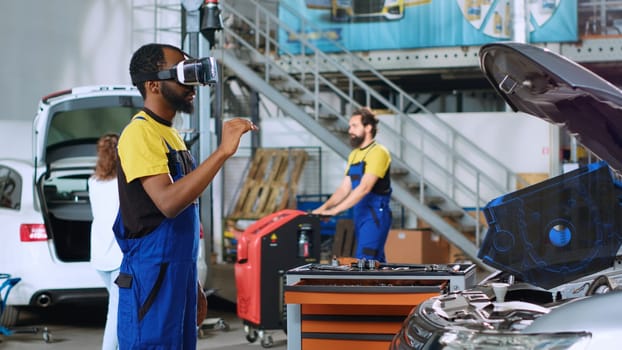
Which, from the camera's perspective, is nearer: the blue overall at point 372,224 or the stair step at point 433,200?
the blue overall at point 372,224

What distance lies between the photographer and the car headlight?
7.48 ft

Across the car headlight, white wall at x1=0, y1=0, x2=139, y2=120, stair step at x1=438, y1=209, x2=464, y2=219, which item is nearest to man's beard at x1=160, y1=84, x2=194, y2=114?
the car headlight

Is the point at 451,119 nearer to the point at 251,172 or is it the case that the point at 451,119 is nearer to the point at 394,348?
the point at 251,172

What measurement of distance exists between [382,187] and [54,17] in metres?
5.86

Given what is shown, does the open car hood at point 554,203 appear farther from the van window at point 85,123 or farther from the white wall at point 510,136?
the white wall at point 510,136

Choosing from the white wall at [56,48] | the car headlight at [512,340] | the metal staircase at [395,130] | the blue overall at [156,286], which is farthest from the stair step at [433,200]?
the car headlight at [512,340]

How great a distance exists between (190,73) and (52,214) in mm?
4726

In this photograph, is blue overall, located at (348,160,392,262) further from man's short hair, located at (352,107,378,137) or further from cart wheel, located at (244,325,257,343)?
cart wheel, located at (244,325,257,343)

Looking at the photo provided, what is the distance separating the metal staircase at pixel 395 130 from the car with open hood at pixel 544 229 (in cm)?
802

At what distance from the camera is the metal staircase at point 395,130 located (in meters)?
12.0

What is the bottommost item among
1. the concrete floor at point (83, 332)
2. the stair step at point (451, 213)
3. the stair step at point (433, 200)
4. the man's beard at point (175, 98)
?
the concrete floor at point (83, 332)

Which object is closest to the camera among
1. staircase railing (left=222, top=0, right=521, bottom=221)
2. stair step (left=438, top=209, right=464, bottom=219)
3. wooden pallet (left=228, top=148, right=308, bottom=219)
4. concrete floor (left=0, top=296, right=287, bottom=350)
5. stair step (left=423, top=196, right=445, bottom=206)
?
concrete floor (left=0, top=296, right=287, bottom=350)

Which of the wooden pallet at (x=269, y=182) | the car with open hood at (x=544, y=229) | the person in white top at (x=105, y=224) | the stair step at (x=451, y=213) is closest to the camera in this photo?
the car with open hood at (x=544, y=229)

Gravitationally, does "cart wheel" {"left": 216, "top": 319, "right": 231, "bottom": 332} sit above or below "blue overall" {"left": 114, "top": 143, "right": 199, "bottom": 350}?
below
